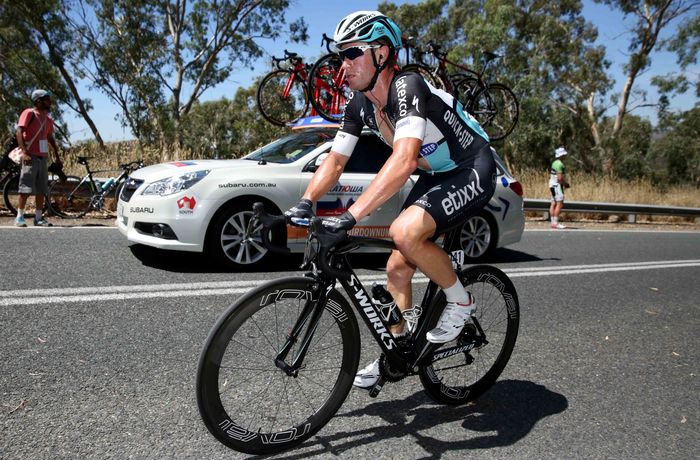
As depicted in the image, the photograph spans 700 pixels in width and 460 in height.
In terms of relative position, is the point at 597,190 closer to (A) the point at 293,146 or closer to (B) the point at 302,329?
(A) the point at 293,146

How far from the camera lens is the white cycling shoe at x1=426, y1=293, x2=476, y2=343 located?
2959 mm

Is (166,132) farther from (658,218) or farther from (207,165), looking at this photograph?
(207,165)

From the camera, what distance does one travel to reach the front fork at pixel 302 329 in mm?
2592

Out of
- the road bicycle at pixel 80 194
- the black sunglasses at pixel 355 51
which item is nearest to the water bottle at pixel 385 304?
the black sunglasses at pixel 355 51

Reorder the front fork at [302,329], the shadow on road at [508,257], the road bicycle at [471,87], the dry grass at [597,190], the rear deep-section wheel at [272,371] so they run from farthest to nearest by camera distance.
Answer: the dry grass at [597,190], the road bicycle at [471,87], the shadow on road at [508,257], the front fork at [302,329], the rear deep-section wheel at [272,371]

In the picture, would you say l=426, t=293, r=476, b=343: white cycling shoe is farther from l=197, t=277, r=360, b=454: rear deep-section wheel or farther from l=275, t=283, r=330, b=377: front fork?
l=275, t=283, r=330, b=377: front fork

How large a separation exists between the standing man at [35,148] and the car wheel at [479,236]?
6446 mm

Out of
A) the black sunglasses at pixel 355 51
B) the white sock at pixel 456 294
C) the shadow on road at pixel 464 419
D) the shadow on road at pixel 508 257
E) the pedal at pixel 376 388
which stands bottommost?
the shadow on road at pixel 464 419

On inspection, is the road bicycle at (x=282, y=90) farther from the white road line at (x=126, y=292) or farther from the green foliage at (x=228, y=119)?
the green foliage at (x=228, y=119)

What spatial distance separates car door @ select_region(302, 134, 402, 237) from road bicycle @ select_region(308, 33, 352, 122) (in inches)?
102

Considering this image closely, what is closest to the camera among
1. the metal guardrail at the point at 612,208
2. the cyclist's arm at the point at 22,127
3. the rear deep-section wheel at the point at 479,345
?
the rear deep-section wheel at the point at 479,345

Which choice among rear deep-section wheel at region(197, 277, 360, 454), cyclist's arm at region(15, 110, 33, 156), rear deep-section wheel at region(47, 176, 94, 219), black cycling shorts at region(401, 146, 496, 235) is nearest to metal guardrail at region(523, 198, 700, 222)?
rear deep-section wheel at region(47, 176, 94, 219)

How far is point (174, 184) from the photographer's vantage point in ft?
20.5

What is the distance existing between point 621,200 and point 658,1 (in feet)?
71.6
